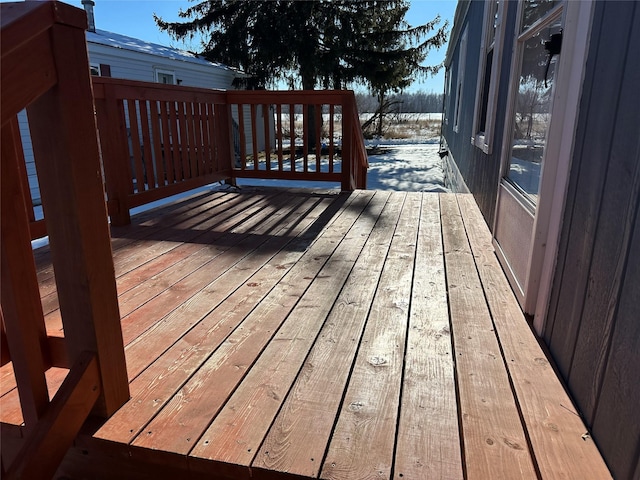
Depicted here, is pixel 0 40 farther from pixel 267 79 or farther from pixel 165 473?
pixel 267 79

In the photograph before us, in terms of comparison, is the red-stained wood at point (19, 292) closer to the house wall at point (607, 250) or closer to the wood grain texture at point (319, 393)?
the wood grain texture at point (319, 393)

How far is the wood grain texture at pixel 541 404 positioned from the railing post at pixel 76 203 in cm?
112

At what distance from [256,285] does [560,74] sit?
1483 millimetres

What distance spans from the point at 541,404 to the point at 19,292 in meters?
1.36

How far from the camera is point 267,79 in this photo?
13023 millimetres

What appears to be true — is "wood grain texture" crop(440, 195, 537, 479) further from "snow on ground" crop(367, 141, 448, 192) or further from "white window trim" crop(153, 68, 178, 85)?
"white window trim" crop(153, 68, 178, 85)

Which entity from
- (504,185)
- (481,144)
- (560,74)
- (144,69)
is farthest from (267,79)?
(560,74)

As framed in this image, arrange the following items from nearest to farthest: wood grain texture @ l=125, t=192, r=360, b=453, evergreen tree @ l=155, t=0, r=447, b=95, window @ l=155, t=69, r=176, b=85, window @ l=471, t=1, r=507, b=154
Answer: wood grain texture @ l=125, t=192, r=360, b=453 → window @ l=471, t=1, r=507, b=154 → window @ l=155, t=69, r=176, b=85 → evergreen tree @ l=155, t=0, r=447, b=95

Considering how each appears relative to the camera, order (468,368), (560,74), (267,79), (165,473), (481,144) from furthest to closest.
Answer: (267,79) < (481,144) < (560,74) < (468,368) < (165,473)

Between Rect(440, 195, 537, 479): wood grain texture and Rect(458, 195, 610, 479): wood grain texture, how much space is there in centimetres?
3

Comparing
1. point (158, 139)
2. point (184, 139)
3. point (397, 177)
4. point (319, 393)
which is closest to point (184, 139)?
point (184, 139)

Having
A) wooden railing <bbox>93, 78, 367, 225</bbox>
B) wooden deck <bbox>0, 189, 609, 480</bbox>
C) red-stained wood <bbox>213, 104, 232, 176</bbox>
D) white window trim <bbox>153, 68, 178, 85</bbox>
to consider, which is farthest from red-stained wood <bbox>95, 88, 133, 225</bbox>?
white window trim <bbox>153, 68, 178, 85</bbox>

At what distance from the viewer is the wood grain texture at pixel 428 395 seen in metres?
1.01

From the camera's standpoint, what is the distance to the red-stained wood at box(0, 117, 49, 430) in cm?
93
